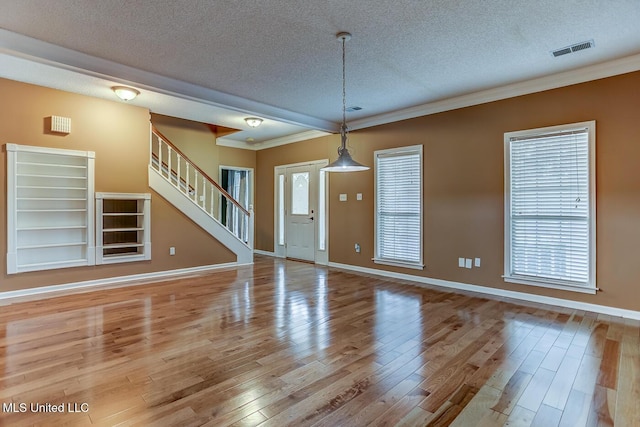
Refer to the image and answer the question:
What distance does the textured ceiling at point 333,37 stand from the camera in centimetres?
265

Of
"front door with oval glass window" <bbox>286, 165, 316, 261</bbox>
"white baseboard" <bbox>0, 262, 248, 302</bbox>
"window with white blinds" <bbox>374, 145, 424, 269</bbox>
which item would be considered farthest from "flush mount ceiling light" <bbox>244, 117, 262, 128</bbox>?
"white baseboard" <bbox>0, 262, 248, 302</bbox>

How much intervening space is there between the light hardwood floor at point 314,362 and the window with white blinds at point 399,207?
137 cm

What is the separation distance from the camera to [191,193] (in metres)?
6.42

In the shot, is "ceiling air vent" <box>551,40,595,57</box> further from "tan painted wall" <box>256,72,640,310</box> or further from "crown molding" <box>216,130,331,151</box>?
"crown molding" <box>216,130,331,151</box>

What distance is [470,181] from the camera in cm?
470

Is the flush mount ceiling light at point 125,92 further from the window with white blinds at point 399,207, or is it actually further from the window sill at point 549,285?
the window sill at point 549,285

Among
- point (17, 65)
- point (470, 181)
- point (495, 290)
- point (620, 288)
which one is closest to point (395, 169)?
Result: point (470, 181)

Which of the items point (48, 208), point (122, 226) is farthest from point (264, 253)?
point (48, 208)

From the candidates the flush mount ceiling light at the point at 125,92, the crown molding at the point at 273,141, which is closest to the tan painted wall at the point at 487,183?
the crown molding at the point at 273,141

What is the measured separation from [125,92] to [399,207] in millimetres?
4298

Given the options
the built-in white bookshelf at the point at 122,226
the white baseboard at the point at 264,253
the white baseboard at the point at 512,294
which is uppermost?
the built-in white bookshelf at the point at 122,226

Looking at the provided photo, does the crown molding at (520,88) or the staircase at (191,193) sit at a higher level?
the crown molding at (520,88)

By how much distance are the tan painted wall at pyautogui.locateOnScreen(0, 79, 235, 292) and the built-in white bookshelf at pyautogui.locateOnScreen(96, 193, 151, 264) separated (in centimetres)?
12

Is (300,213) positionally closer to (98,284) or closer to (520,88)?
(98,284)
